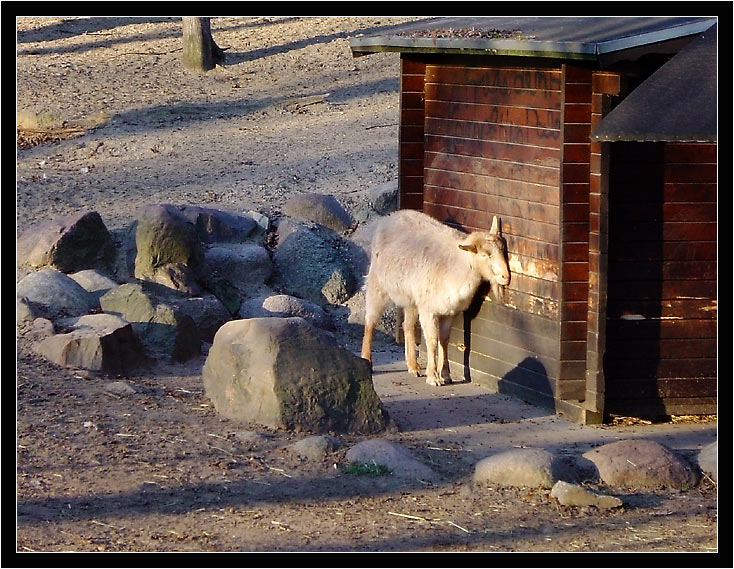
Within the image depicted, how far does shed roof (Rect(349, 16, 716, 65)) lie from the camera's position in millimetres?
7738

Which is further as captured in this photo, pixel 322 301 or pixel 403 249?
pixel 322 301

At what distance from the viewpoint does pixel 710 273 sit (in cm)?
852

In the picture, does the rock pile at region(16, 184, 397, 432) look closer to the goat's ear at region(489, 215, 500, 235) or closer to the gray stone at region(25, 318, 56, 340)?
the gray stone at region(25, 318, 56, 340)

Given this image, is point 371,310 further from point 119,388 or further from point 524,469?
point 524,469

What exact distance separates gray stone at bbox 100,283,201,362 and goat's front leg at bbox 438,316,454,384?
208 cm

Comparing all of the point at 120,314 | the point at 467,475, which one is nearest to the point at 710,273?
the point at 467,475

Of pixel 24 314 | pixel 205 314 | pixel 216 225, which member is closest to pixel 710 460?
pixel 205 314

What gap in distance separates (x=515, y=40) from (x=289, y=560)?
4.19 meters

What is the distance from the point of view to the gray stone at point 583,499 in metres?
6.79

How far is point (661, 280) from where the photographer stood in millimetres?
8500

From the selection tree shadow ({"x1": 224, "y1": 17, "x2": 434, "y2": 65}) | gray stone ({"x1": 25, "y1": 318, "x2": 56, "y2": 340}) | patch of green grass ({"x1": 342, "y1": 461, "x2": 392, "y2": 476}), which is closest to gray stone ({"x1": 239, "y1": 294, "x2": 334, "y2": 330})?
gray stone ({"x1": 25, "y1": 318, "x2": 56, "y2": 340})

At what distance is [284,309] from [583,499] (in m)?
4.80

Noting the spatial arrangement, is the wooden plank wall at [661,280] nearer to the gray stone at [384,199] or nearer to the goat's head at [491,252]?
the goat's head at [491,252]

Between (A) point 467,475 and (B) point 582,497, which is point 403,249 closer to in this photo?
(A) point 467,475
